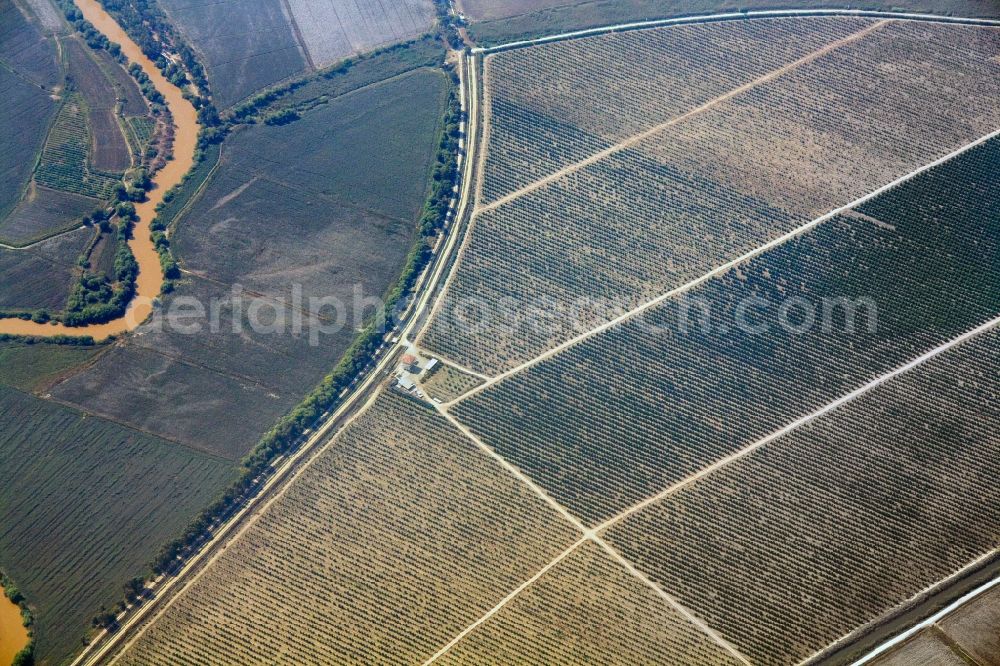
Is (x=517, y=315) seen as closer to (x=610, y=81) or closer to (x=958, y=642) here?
(x=610, y=81)

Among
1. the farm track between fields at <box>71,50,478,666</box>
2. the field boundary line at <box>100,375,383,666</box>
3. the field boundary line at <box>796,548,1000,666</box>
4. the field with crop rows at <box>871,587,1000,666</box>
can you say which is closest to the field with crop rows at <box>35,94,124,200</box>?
the farm track between fields at <box>71,50,478,666</box>

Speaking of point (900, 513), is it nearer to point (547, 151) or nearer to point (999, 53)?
point (547, 151)

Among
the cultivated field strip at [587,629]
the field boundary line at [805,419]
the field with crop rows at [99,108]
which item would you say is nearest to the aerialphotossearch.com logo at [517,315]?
the field boundary line at [805,419]

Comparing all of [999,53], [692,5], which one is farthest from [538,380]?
[999,53]

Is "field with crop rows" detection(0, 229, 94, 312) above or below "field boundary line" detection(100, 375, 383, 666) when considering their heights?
above

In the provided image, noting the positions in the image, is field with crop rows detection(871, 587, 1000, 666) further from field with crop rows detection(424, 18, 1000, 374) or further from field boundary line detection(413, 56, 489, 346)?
field boundary line detection(413, 56, 489, 346)

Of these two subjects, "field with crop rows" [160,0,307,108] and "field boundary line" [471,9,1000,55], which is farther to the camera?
"field with crop rows" [160,0,307,108]

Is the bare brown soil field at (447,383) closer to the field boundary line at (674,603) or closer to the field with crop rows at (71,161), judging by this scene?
the field boundary line at (674,603)
